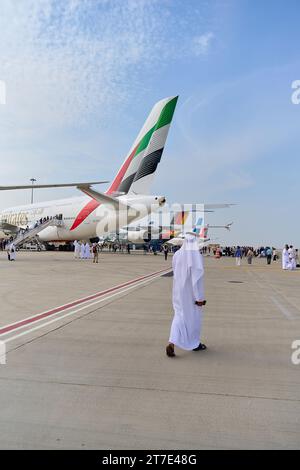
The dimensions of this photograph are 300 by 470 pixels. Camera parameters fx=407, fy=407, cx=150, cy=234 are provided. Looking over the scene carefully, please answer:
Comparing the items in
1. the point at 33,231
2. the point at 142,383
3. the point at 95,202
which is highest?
the point at 95,202

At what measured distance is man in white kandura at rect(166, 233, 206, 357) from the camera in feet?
17.2

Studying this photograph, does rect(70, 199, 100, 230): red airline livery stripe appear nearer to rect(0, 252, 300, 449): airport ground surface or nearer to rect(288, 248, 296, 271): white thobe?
rect(288, 248, 296, 271): white thobe

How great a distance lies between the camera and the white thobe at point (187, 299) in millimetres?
5246

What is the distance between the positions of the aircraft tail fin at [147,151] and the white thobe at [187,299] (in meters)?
27.4

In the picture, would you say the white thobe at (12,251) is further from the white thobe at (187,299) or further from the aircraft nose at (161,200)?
the white thobe at (187,299)

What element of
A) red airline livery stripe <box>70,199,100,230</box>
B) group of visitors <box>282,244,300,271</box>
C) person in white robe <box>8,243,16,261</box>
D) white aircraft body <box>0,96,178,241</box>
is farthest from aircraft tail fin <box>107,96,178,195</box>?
group of visitors <box>282,244,300,271</box>

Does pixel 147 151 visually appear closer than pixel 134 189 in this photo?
Yes

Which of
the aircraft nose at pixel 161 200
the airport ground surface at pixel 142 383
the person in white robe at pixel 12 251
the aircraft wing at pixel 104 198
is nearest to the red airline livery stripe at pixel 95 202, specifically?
the aircraft wing at pixel 104 198

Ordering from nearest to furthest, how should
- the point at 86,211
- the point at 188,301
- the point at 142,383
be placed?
the point at 142,383
the point at 188,301
the point at 86,211

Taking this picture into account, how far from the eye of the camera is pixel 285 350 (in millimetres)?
5516

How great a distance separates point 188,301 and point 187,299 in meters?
0.03

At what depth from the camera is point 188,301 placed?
5.37 metres

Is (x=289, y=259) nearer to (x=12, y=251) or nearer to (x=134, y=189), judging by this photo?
(x=134, y=189)

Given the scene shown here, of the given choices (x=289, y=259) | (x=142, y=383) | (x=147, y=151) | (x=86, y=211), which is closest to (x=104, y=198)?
(x=147, y=151)
